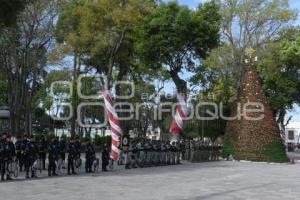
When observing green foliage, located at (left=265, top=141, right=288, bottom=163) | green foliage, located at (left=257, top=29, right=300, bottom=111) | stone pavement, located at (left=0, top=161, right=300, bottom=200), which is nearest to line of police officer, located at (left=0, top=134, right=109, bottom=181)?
stone pavement, located at (left=0, top=161, right=300, bottom=200)

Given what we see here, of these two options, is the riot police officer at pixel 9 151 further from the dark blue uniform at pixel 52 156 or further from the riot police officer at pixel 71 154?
the riot police officer at pixel 71 154

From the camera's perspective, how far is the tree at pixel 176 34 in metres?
38.4

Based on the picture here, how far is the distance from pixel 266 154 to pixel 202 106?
12.4 metres

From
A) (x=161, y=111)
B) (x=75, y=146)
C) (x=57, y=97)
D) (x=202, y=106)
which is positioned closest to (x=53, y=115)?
(x=57, y=97)

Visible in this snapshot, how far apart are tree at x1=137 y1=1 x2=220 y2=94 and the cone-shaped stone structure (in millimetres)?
3996

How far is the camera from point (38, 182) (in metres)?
20.2

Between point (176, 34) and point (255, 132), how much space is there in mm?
8542

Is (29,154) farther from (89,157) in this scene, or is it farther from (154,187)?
(154,187)

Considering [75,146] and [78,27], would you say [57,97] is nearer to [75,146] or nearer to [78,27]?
[78,27]

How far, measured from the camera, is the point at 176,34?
38312 millimetres

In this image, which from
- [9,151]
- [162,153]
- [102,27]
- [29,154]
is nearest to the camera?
[9,151]

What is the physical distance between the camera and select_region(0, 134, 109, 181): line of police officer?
2111 cm

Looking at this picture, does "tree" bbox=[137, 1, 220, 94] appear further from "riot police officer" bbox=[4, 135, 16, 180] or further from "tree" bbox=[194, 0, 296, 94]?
"riot police officer" bbox=[4, 135, 16, 180]

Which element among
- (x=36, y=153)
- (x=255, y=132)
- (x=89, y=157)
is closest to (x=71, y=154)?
(x=89, y=157)
